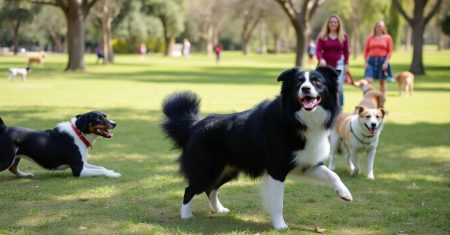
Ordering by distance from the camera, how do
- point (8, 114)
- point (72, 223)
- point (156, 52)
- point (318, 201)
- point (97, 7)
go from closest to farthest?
point (72, 223)
point (318, 201)
point (8, 114)
point (97, 7)
point (156, 52)

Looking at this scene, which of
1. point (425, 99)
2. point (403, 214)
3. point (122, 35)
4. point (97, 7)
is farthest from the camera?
point (122, 35)

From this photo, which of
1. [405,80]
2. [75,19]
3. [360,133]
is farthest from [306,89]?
[75,19]

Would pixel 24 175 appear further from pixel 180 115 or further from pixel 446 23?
pixel 446 23

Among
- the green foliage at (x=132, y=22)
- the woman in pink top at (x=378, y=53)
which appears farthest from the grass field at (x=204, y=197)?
the green foliage at (x=132, y=22)

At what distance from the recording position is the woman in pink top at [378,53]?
44.7 feet

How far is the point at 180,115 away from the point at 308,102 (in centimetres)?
154

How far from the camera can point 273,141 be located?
16.0ft

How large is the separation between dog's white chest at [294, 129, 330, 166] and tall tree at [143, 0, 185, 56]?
5884 centimetres

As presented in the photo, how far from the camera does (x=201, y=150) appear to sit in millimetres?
5258

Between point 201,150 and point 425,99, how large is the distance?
15342 mm

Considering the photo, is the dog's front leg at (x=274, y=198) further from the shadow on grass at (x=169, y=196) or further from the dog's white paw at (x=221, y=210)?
the dog's white paw at (x=221, y=210)

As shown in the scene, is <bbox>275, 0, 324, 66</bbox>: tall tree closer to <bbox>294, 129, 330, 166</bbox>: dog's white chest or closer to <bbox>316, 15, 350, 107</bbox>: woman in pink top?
<bbox>316, 15, 350, 107</bbox>: woman in pink top

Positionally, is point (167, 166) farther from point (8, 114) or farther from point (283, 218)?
point (8, 114)

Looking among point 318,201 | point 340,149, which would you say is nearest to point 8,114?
point 340,149
